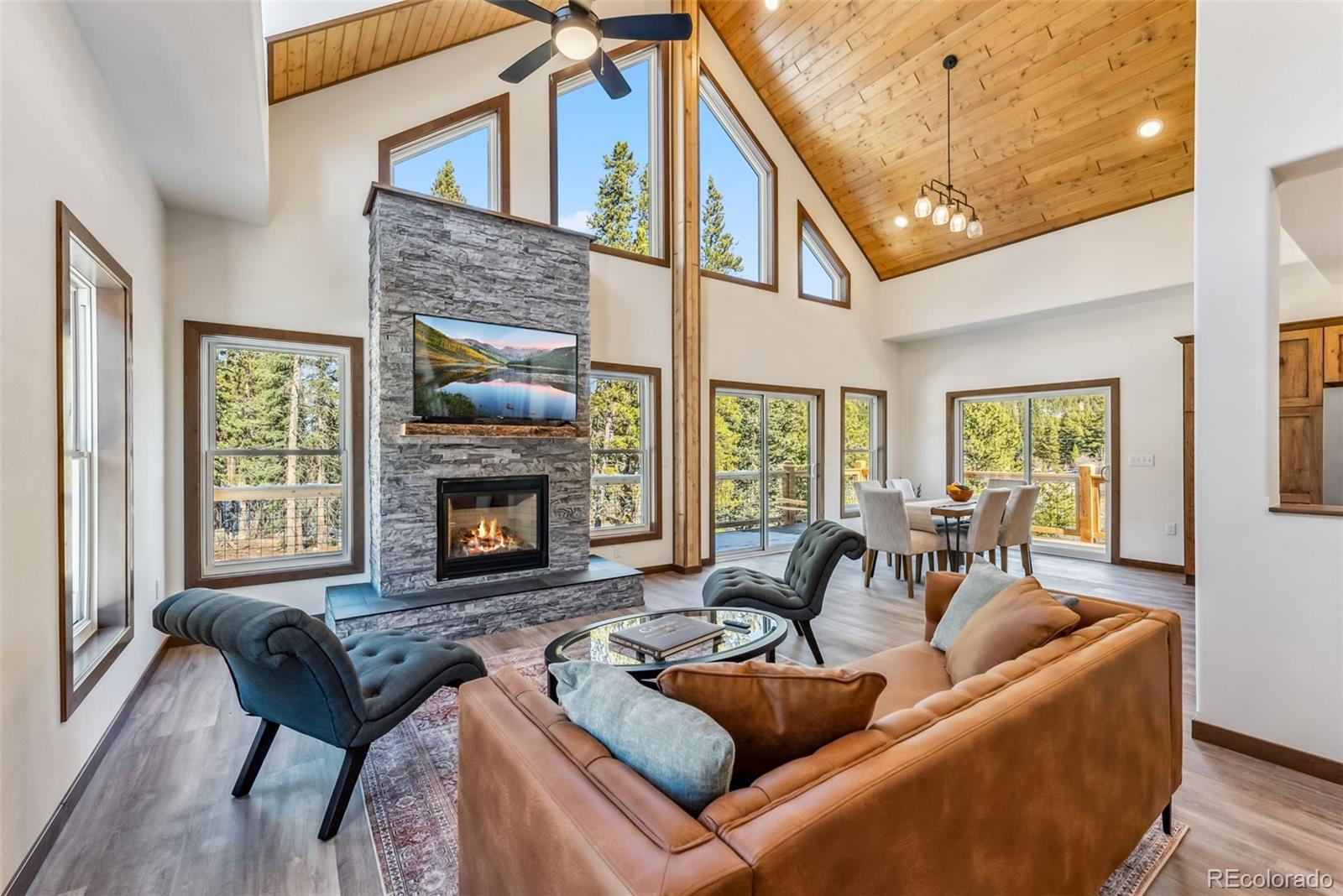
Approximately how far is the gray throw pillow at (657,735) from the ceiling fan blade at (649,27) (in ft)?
10.1

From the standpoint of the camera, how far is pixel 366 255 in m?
4.71

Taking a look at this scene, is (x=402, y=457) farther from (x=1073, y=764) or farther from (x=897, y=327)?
(x=897, y=327)

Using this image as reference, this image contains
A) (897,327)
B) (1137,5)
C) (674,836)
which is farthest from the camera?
(897,327)

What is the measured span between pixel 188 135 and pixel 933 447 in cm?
806

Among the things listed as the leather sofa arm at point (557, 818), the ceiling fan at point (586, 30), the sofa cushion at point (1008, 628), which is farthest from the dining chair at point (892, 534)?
the leather sofa arm at point (557, 818)

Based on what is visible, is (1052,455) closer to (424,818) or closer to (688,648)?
(688,648)

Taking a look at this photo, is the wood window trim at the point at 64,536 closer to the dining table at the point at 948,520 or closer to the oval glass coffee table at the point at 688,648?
the oval glass coffee table at the point at 688,648

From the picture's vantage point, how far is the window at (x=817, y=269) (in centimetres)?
759

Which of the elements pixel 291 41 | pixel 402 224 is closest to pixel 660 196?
pixel 402 224

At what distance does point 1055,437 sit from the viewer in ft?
23.5

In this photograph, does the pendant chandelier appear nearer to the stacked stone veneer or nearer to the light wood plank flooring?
the stacked stone veneer

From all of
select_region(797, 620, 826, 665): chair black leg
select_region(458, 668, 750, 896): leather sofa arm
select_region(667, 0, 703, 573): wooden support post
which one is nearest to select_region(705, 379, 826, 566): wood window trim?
select_region(667, 0, 703, 573): wooden support post

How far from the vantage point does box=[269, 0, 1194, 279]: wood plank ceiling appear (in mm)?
4703

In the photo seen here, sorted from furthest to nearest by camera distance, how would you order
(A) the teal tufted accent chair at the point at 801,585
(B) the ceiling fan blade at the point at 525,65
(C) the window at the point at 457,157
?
(C) the window at the point at 457,157
(A) the teal tufted accent chair at the point at 801,585
(B) the ceiling fan blade at the point at 525,65
